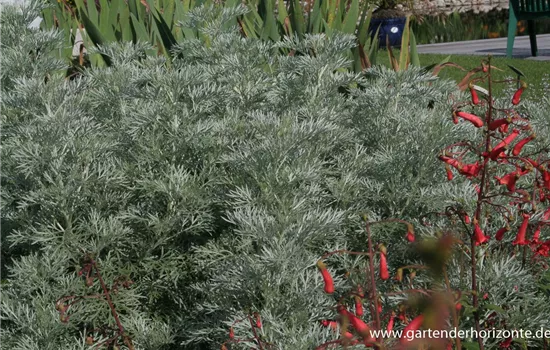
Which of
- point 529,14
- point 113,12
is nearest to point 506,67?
point 529,14

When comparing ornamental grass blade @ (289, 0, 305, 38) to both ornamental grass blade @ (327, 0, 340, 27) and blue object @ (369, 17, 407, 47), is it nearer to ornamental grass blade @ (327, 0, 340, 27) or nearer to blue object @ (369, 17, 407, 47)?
ornamental grass blade @ (327, 0, 340, 27)

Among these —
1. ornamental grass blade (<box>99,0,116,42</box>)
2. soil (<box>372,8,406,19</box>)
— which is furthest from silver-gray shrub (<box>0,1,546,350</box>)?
soil (<box>372,8,406,19</box>)

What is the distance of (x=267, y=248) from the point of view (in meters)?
1.91

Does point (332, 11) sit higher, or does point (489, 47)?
point (332, 11)

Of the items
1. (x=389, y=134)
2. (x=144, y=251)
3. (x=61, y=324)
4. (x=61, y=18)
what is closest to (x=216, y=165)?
(x=144, y=251)

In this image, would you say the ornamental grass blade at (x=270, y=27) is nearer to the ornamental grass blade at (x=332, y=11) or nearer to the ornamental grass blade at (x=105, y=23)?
the ornamental grass blade at (x=332, y=11)

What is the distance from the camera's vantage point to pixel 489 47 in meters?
14.5

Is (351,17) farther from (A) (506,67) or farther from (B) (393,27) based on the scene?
(B) (393,27)

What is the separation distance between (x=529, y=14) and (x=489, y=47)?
2558mm

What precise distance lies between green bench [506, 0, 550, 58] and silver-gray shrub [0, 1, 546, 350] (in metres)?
9.43

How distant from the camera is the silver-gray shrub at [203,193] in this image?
202 cm

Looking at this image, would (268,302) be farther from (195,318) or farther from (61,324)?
(61,324)

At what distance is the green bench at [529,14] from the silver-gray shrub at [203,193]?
9.43 meters

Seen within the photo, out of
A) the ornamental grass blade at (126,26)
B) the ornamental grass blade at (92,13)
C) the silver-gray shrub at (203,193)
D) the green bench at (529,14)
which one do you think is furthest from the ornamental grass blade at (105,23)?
the green bench at (529,14)
